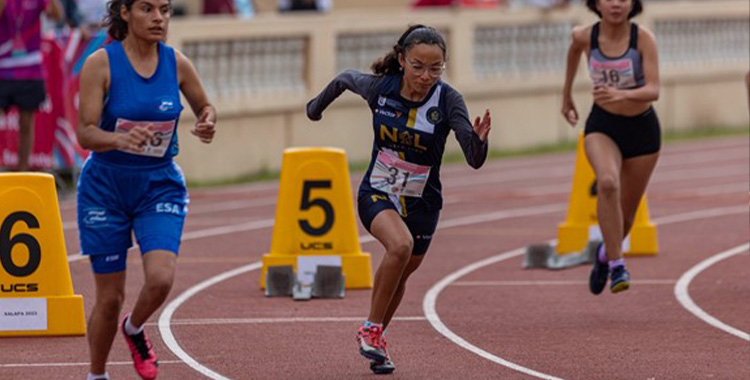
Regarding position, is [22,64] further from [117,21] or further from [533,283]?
[117,21]

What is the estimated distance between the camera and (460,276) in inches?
538

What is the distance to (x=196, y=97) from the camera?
8.68 meters

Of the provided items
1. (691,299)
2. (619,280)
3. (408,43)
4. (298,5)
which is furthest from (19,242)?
(298,5)

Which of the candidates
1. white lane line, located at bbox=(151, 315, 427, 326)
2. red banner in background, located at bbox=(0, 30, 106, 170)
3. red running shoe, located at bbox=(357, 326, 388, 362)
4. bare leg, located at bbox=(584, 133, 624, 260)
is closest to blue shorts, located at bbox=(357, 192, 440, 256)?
red running shoe, located at bbox=(357, 326, 388, 362)

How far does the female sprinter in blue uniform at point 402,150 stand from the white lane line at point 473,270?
0.73 m

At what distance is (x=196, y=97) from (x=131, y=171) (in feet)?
1.76

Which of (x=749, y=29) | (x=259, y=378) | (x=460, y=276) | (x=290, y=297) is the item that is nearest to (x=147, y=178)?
(x=259, y=378)

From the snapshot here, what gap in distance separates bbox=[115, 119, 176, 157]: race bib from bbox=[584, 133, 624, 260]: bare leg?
3.93 m

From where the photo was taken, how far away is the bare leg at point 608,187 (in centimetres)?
1155

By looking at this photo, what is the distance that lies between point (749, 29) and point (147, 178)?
74.9ft

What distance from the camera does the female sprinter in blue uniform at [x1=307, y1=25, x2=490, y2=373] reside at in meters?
9.28

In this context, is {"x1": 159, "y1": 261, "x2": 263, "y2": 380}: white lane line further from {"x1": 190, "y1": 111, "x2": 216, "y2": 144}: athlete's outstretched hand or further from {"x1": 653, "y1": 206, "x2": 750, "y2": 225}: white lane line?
{"x1": 653, "y1": 206, "x2": 750, "y2": 225}: white lane line

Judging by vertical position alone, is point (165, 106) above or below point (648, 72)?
above

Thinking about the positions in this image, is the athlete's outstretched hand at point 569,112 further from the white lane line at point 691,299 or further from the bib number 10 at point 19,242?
the bib number 10 at point 19,242
